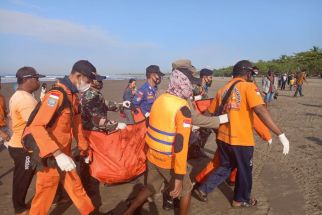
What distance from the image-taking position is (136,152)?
202 inches

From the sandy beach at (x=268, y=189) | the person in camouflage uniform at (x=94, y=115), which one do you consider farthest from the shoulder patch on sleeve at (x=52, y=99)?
the sandy beach at (x=268, y=189)

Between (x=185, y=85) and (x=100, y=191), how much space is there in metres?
2.64

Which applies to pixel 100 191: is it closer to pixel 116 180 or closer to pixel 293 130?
pixel 116 180

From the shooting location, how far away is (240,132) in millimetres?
4238

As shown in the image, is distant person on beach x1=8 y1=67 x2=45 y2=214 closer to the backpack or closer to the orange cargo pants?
the orange cargo pants

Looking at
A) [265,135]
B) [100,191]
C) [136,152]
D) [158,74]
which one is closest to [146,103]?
[158,74]

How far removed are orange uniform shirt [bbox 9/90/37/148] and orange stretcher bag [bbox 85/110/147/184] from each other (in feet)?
3.61

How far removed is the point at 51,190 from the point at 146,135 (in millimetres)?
1211

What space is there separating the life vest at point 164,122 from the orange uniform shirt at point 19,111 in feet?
5.09

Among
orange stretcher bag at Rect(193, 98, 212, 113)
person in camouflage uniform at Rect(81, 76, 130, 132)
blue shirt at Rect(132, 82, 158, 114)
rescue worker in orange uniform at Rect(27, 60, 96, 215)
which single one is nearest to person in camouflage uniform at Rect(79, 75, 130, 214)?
person in camouflage uniform at Rect(81, 76, 130, 132)

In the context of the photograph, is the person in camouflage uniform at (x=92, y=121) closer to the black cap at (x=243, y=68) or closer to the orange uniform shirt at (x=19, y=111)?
the orange uniform shirt at (x=19, y=111)

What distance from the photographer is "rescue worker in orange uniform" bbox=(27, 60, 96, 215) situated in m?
3.09

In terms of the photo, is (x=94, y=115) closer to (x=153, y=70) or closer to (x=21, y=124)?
(x=21, y=124)

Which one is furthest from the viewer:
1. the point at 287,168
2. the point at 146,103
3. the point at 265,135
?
the point at 146,103
